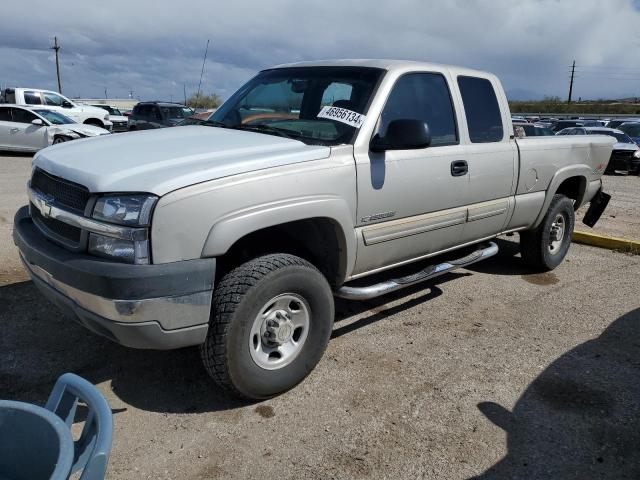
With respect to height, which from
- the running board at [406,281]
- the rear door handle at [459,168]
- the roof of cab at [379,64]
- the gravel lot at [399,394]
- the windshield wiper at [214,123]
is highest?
the roof of cab at [379,64]

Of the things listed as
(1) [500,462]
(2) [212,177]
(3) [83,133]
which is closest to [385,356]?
(1) [500,462]

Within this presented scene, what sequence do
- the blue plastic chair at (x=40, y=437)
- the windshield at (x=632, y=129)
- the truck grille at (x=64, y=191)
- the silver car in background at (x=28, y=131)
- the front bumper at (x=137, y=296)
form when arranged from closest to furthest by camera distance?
the blue plastic chair at (x=40, y=437)
the front bumper at (x=137, y=296)
the truck grille at (x=64, y=191)
the silver car in background at (x=28, y=131)
the windshield at (x=632, y=129)

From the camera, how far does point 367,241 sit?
3.58 m

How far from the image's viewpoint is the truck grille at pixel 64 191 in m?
2.81

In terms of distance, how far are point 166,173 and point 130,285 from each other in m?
0.57

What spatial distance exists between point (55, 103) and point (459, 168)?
68.2 ft

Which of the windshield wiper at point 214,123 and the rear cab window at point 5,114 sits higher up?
the windshield wiper at point 214,123

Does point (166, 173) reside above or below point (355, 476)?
above

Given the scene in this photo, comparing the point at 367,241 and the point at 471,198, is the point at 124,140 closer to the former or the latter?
the point at 367,241

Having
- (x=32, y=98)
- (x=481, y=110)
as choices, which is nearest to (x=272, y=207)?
(x=481, y=110)

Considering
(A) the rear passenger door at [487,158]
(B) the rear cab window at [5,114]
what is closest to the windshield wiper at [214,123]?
(A) the rear passenger door at [487,158]

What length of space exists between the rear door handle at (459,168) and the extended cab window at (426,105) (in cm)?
16

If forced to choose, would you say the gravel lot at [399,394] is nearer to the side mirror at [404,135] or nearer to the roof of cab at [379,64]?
the side mirror at [404,135]

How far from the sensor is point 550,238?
18.9 ft
